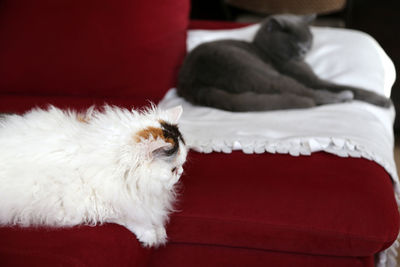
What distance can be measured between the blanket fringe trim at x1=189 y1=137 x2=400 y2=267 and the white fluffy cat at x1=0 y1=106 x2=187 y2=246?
291 mm

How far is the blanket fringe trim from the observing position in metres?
1.20

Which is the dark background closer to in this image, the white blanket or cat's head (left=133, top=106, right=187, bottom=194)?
the white blanket

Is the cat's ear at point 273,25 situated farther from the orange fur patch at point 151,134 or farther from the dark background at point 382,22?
the orange fur patch at point 151,134

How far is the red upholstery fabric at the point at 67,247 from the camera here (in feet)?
2.85

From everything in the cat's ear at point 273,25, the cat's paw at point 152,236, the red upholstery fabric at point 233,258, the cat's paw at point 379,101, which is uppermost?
the cat's ear at point 273,25

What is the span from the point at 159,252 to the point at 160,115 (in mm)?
408

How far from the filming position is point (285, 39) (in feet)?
5.58

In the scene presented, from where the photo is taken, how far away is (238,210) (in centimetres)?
108

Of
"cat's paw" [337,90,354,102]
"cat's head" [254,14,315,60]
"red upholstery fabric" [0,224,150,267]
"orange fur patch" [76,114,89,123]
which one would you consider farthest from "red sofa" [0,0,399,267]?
"cat's head" [254,14,315,60]

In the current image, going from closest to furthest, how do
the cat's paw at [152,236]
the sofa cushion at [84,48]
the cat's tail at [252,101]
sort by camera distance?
the cat's paw at [152,236]
the cat's tail at [252,101]
the sofa cushion at [84,48]

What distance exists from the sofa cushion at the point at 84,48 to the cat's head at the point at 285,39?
45 centimetres

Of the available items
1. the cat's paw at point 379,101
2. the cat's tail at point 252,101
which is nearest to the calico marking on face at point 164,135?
the cat's tail at point 252,101

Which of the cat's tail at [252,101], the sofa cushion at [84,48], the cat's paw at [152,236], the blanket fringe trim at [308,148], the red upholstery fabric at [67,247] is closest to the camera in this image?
the red upholstery fabric at [67,247]

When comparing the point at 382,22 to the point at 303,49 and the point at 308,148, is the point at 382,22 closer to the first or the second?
the point at 303,49
